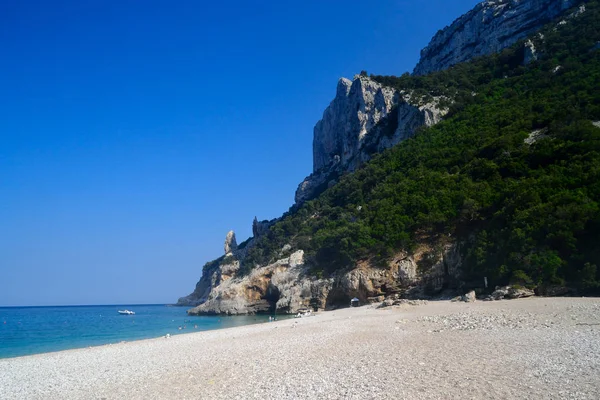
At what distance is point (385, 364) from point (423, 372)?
141cm

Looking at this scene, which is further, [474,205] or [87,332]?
[87,332]

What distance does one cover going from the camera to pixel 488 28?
85.8m

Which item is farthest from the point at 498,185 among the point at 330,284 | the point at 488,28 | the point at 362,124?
the point at 488,28

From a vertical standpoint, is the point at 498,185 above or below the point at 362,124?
below

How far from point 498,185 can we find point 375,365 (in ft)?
93.9

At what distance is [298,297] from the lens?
141ft

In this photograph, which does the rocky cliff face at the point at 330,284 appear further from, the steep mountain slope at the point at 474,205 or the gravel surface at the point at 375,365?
the gravel surface at the point at 375,365

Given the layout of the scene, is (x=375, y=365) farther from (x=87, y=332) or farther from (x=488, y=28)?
(x=488, y=28)

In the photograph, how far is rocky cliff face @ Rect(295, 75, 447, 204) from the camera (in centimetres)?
6359

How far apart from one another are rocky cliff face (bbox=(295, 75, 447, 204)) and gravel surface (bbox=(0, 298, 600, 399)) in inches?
1979

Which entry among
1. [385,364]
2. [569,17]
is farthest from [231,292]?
[569,17]

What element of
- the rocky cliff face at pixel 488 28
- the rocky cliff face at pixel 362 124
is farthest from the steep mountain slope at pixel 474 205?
the rocky cliff face at pixel 488 28

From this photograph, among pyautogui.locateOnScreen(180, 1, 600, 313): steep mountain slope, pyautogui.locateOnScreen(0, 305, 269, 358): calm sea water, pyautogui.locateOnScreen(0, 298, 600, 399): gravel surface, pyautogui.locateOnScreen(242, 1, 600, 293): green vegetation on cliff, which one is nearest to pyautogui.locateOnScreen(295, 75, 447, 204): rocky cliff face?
pyautogui.locateOnScreen(180, 1, 600, 313): steep mountain slope

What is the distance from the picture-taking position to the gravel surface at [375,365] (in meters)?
7.58
